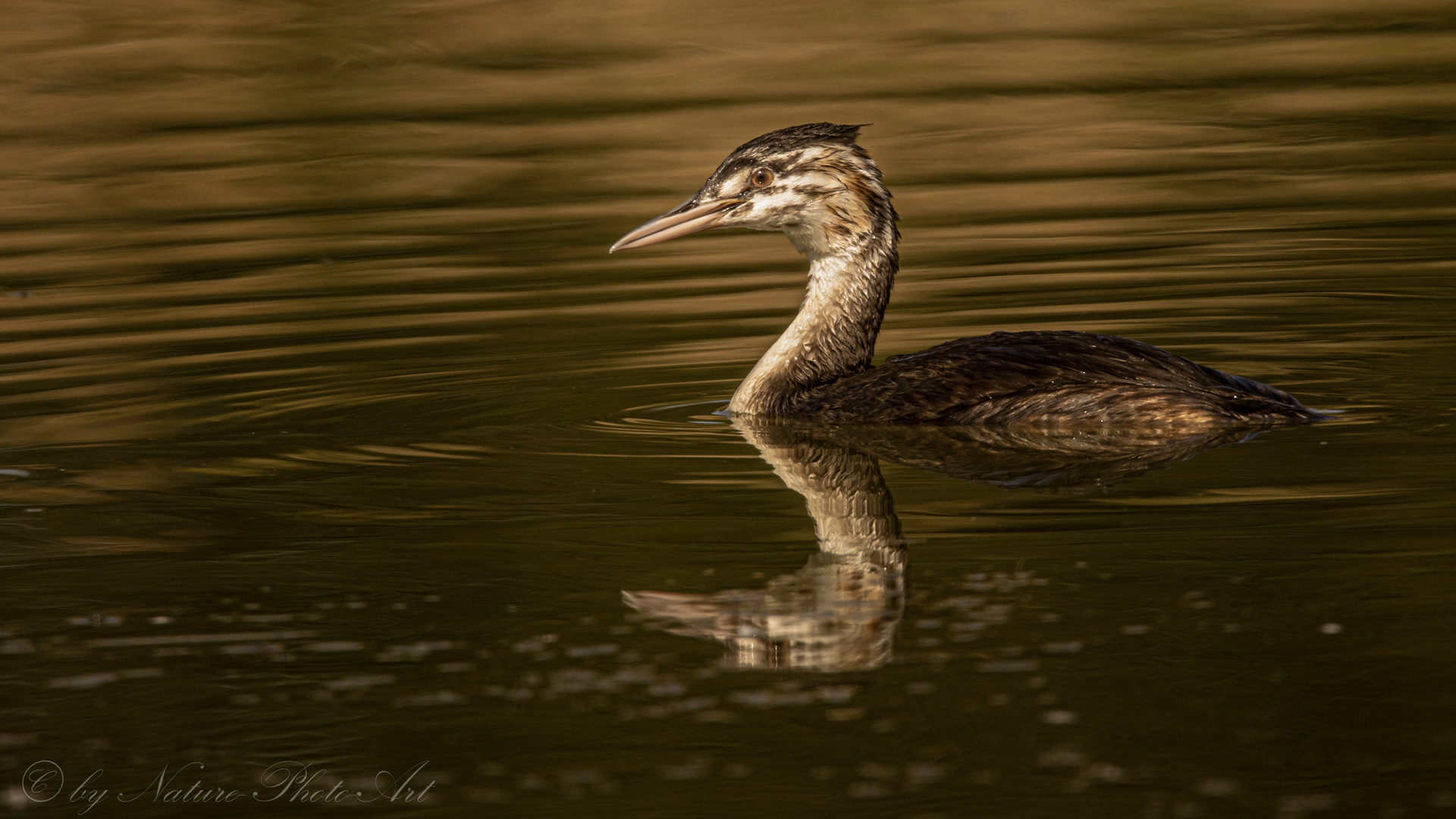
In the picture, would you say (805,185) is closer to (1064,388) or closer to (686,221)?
(686,221)

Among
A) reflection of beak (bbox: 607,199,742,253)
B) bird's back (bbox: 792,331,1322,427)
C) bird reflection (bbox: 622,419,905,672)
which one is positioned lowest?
bird reflection (bbox: 622,419,905,672)

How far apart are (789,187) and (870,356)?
94 centimetres

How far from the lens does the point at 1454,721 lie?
4996 mm

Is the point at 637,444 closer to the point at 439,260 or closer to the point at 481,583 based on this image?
the point at 481,583

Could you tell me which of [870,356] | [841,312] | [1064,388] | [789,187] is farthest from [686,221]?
[1064,388]

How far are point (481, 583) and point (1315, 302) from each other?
6443mm

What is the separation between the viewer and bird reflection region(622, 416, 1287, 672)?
19.5ft

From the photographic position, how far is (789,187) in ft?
31.7

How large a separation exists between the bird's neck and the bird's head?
0.14 meters

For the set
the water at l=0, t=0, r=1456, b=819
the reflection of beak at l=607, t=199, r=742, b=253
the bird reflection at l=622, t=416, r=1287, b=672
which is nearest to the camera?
the water at l=0, t=0, r=1456, b=819

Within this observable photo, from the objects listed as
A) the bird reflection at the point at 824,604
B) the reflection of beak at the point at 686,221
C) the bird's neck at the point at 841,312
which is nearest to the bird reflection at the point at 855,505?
the bird reflection at the point at 824,604

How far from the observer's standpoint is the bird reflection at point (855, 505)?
5941 mm

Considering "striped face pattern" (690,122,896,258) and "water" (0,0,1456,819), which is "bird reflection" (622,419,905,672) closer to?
"water" (0,0,1456,819)

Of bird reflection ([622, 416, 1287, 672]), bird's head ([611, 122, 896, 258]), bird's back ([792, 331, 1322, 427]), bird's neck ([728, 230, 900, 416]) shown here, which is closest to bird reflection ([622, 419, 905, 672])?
bird reflection ([622, 416, 1287, 672])
